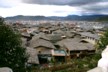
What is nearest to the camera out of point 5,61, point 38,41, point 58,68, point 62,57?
point 5,61

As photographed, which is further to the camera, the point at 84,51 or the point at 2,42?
the point at 84,51

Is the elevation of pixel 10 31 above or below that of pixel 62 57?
above

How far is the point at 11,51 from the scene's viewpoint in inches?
818

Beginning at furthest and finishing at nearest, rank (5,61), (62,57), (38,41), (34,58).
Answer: (38,41), (62,57), (34,58), (5,61)

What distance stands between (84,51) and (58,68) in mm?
13614

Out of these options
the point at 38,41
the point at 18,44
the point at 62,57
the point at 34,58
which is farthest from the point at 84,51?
the point at 18,44

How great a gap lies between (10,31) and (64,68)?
11.3 m

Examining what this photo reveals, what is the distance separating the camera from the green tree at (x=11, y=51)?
67.1ft

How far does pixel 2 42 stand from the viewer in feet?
67.9

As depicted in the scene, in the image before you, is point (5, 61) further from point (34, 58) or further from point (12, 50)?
point (34, 58)

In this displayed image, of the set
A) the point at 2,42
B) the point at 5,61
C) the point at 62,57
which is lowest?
the point at 62,57

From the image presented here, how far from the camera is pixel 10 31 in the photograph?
21.4 m

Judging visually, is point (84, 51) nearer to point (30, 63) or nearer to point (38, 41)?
point (38, 41)

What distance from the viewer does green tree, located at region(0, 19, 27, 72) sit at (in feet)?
67.1
